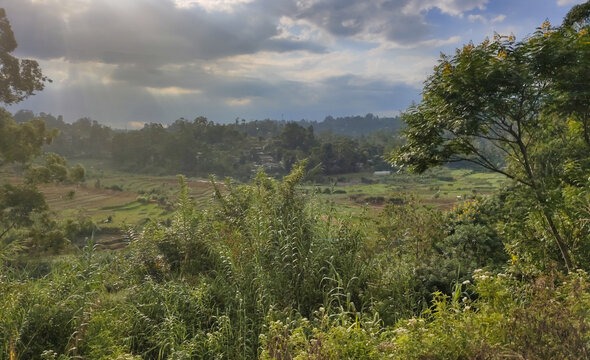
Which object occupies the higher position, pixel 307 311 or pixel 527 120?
pixel 527 120

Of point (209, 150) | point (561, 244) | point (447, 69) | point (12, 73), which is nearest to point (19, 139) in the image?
point (12, 73)

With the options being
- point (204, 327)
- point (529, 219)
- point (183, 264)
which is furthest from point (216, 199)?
point (529, 219)

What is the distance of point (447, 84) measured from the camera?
3.81m

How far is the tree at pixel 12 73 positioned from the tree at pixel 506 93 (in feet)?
47.4

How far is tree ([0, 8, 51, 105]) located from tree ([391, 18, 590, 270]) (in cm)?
1446

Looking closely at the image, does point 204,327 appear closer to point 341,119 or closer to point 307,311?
point 307,311

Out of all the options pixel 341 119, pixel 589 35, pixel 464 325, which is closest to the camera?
pixel 464 325

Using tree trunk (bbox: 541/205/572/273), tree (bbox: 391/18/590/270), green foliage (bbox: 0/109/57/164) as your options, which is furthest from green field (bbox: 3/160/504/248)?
tree trunk (bbox: 541/205/572/273)

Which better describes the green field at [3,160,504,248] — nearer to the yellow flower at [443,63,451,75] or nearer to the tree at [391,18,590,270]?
the tree at [391,18,590,270]

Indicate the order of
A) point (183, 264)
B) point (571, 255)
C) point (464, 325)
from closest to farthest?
point (464, 325)
point (571, 255)
point (183, 264)

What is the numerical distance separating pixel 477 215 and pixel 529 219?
2981 mm

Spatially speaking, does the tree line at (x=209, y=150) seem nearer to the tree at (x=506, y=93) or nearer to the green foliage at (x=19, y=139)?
the green foliage at (x=19, y=139)

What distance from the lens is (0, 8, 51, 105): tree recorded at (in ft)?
41.6

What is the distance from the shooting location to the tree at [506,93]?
11.5ft
